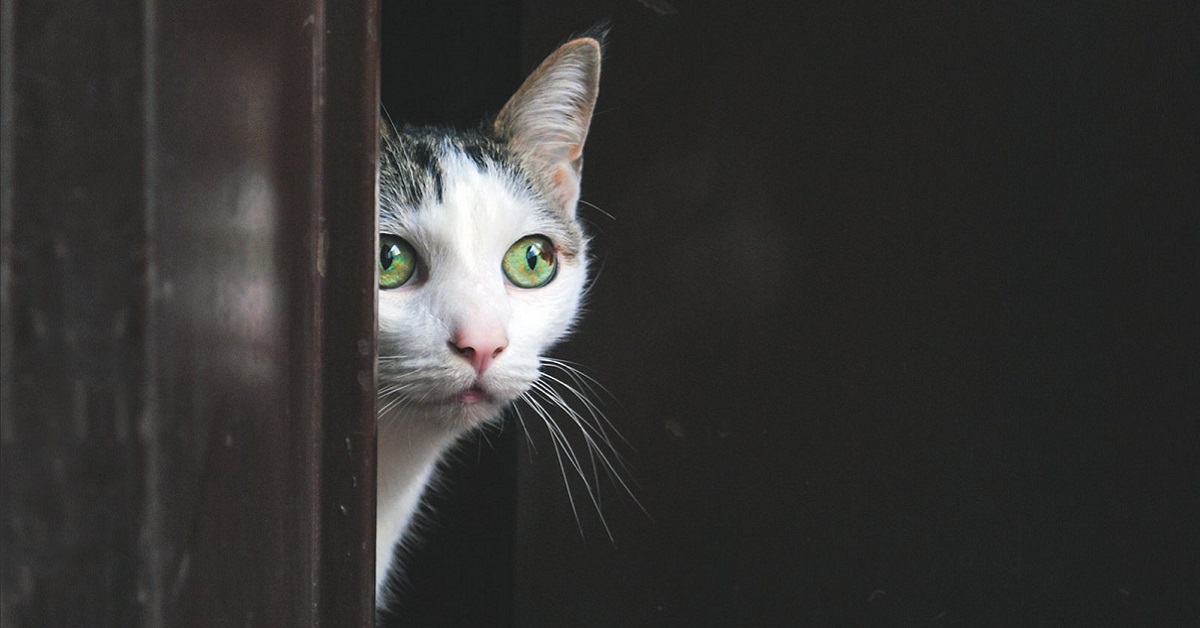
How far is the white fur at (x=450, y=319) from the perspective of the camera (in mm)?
874

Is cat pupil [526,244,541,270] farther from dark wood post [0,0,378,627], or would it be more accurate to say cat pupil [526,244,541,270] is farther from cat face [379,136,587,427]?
dark wood post [0,0,378,627]

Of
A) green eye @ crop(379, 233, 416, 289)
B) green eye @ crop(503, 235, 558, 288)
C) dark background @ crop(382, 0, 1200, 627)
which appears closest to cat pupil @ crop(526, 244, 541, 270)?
green eye @ crop(503, 235, 558, 288)

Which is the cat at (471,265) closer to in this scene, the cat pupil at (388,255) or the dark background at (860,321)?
the cat pupil at (388,255)

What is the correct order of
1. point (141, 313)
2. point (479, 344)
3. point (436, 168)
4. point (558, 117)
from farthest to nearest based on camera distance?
1. point (558, 117)
2. point (436, 168)
3. point (479, 344)
4. point (141, 313)

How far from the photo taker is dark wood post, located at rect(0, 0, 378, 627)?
0.96 feet

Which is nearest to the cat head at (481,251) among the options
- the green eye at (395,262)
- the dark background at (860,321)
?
the green eye at (395,262)

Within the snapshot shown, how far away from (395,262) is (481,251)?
9cm

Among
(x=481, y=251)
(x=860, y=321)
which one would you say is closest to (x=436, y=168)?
(x=481, y=251)

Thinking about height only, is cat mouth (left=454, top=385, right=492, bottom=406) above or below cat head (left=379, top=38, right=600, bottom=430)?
below

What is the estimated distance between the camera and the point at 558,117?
3.69 feet

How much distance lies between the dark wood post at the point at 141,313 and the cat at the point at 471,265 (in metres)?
0.46

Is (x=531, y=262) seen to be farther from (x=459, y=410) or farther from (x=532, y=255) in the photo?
(x=459, y=410)

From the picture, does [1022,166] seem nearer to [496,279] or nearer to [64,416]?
[496,279]

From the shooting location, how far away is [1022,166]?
105 cm
